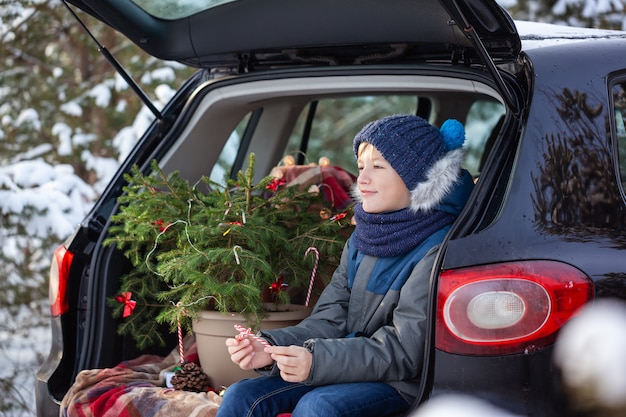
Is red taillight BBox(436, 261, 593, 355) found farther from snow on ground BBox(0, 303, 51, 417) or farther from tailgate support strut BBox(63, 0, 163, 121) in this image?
snow on ground BBox(0, 303, 51, 417)

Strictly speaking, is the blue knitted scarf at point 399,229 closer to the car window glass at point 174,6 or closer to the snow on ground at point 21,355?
the car window glass at point 174,6

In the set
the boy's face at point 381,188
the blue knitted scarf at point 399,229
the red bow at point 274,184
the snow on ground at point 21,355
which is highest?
the red bow at point 274,184

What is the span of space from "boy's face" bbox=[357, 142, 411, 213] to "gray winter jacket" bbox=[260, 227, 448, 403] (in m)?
0.16

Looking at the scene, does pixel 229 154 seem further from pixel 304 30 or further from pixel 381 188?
pixel 381 188

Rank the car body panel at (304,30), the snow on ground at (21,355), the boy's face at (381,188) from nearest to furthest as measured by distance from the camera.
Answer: the car body panel at (304,30)
the boy's face at (381,188)
the snow on ground at (21,355)

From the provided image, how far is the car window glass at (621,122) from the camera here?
229 cm

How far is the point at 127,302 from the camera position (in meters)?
3.03

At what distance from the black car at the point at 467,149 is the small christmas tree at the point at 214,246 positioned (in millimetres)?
105

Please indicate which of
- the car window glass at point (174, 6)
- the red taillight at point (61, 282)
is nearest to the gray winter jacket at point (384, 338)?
Result: the red taillight at point (61, 282)

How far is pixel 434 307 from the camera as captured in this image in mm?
2031

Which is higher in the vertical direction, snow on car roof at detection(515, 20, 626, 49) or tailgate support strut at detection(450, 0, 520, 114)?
snow on car roof at detection(515, 20, 626, 49)

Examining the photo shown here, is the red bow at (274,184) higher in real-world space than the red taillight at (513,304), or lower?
higher

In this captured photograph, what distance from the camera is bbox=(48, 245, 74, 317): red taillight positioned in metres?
3.02

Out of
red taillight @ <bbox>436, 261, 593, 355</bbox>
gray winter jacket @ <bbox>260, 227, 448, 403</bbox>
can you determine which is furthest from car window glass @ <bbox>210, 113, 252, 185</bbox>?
red taillight @ <bbox>436, 261, 593, 355</bbox>
